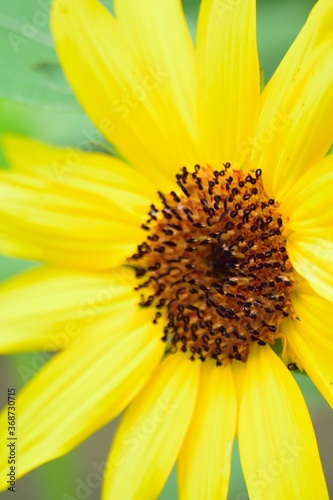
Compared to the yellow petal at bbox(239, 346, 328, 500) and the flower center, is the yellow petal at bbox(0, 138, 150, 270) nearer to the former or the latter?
the flower center

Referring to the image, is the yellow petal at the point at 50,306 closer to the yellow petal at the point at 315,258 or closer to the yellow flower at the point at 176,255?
the yellow flower at the point at 176,255

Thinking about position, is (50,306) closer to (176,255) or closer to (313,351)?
(176,255)

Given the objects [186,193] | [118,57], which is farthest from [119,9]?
[186,193]

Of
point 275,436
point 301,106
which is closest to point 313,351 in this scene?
point 275,436

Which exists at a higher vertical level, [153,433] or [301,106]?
[301,106]


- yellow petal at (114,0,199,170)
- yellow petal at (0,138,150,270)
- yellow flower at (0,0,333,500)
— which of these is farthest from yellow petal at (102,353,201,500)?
yellow petal at (114,0,199,170)

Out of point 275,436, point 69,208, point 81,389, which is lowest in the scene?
point 275,436

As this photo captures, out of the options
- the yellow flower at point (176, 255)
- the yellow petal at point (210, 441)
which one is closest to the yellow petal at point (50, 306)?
the yellow flower at point (176, 255)
